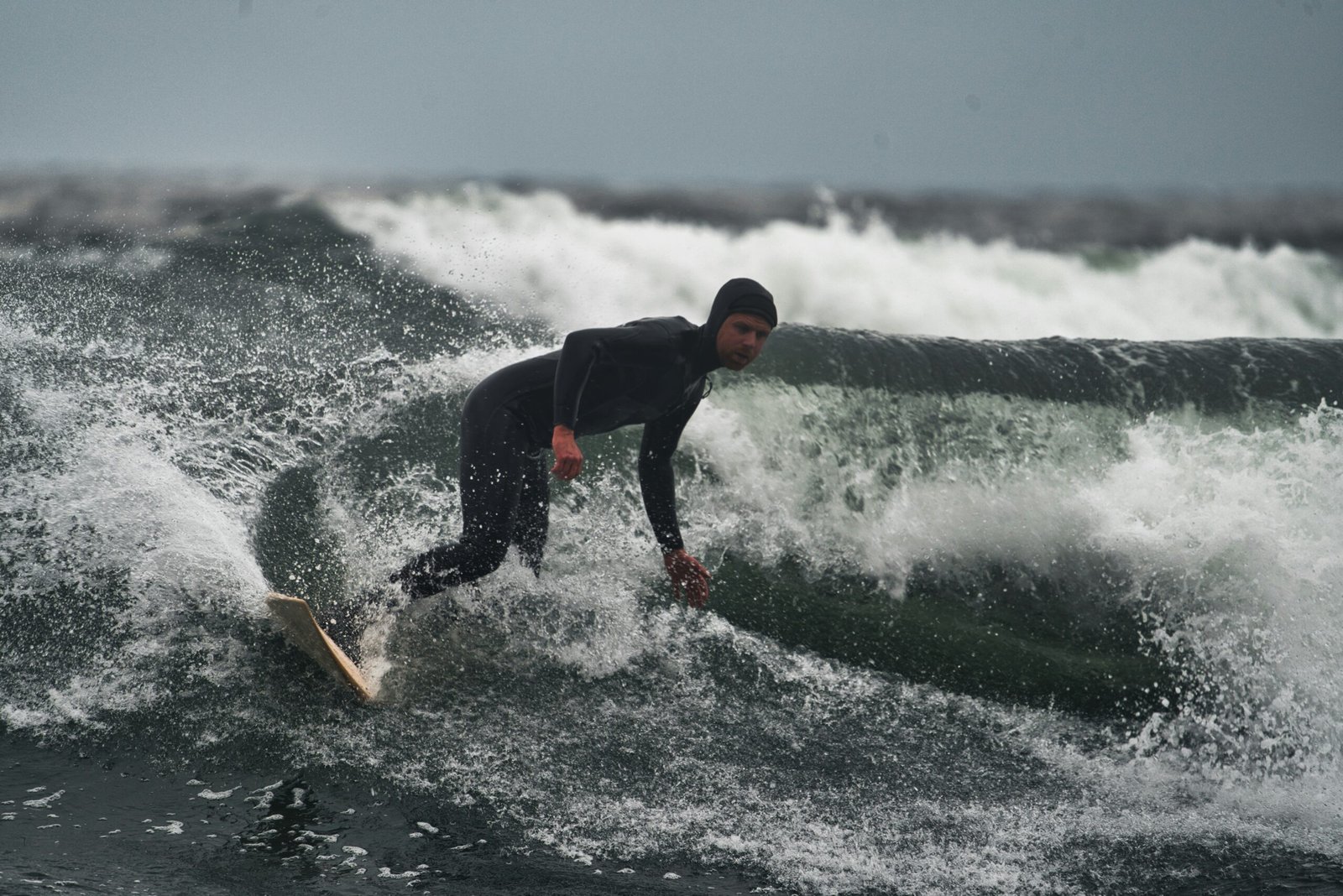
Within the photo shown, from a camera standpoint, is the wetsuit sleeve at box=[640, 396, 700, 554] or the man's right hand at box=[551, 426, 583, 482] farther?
the wetsuit sleeve at box=[640, 396, 700, 554]

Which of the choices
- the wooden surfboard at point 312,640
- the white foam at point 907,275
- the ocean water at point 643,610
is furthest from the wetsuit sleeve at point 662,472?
the white foam at point 907,275

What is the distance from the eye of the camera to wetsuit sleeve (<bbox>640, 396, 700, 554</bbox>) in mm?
4016

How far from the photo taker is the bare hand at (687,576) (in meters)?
4.13

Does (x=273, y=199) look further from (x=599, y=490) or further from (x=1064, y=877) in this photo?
(x=1064, y=877)

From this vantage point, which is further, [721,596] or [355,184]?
[355,184]

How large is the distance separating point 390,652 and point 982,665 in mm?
2644

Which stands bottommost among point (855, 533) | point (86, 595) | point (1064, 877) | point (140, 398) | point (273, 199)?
point (1064, 877)

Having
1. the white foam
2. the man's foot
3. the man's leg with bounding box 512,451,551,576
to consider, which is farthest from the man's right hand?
the white foam

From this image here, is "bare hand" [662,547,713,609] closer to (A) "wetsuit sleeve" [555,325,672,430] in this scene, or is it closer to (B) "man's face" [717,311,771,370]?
(A) "wetsuit sleeve" [555,325,672,430]

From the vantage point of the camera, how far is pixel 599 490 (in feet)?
17.9

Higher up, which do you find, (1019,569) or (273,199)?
(273,199)

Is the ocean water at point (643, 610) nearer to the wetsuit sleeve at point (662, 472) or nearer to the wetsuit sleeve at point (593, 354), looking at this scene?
the wetsuit sleeve at point (662, 472)

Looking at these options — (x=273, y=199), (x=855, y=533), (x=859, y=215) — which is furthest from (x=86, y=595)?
(x=859, y=215)

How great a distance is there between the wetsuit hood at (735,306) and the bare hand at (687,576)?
0.82 metres
